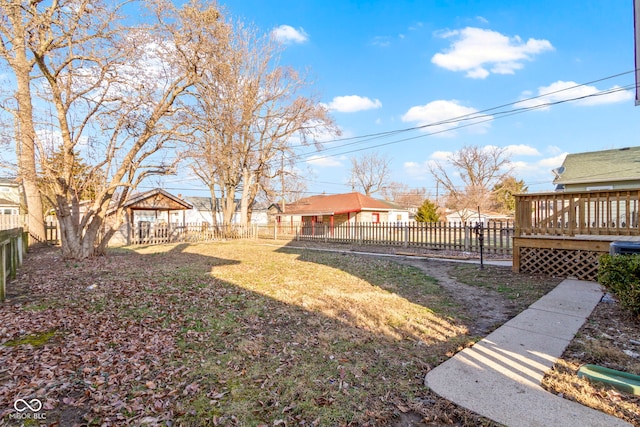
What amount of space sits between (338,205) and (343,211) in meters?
1.65

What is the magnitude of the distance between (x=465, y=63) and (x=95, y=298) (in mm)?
18035

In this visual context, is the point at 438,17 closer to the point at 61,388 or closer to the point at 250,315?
the point at 250,315

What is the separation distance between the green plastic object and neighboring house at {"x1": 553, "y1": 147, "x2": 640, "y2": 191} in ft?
58.5

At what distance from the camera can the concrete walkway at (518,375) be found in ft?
7.33

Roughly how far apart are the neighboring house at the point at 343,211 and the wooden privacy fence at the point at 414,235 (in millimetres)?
5655

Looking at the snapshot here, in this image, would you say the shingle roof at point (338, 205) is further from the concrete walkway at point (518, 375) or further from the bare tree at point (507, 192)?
the concrete walkway at point (518, 375)

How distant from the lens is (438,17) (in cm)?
1461

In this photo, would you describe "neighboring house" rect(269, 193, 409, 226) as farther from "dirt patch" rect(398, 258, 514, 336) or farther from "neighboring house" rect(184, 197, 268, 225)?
"dirt patch" rect(398, 258, 514, 336)

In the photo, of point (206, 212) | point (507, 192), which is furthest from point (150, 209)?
point (507, 192)

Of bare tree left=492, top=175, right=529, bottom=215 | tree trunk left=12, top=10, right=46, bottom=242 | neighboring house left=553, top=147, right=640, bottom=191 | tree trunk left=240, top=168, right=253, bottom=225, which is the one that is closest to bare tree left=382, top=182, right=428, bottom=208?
bare tree left=492, top=175, right=529, bottom=215

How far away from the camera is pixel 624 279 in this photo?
4.00 metres

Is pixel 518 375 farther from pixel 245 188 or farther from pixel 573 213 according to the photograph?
pixel 245 188

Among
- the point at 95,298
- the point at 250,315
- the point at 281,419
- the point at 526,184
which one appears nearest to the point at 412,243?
the point at 250,315

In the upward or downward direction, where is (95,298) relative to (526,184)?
downward
